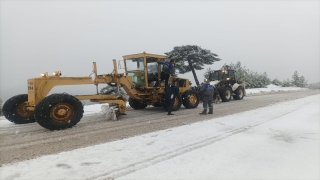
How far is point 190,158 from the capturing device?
13.3 feet

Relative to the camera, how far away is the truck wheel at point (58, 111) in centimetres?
609

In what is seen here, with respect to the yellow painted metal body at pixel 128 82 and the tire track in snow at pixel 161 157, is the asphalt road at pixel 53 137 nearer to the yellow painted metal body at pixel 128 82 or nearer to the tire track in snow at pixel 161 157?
the yellow painted metal body at pixel 128 82

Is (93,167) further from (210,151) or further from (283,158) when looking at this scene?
(283,158)

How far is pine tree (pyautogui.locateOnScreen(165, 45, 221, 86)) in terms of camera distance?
2716 centimetres

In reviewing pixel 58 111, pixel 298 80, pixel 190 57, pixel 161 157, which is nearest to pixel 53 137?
pixel 58 111

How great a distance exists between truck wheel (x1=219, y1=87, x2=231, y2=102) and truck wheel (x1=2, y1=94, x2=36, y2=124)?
10429mm

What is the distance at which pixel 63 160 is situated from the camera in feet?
12.6

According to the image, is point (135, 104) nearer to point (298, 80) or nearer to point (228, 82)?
point (228, 82)

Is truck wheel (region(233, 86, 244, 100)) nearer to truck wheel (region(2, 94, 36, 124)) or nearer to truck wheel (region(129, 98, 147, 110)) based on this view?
truck wheel (region(129, 98, 147, 110))

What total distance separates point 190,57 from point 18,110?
71.8 feet

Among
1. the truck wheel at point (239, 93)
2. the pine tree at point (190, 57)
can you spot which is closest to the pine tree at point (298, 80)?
the pine tree at point (190, 57)

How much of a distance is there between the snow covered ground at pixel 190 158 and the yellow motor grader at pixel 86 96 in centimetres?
231

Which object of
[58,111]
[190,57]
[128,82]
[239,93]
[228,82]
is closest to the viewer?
[58,111]

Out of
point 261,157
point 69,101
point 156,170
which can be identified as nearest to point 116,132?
point 69,101
